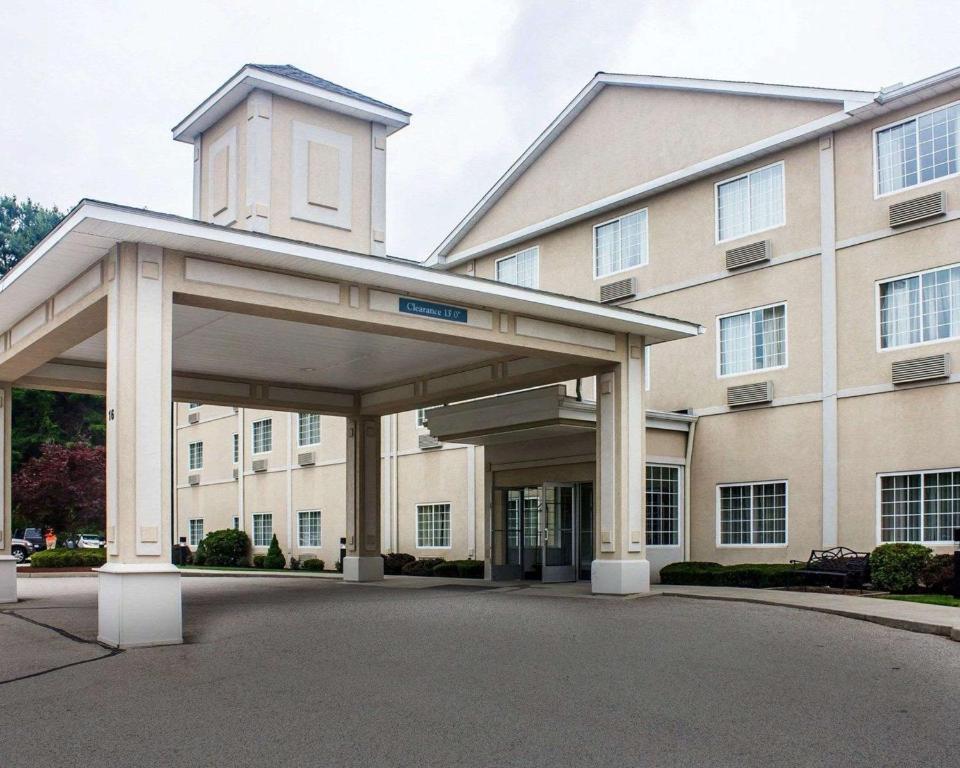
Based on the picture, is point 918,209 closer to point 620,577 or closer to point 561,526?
point 620,577

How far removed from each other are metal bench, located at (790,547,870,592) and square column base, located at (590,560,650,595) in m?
3.55

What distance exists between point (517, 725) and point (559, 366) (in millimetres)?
11725

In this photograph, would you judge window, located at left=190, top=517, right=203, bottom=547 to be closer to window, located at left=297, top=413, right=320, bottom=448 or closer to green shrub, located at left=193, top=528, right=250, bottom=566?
green shrub, located at left=193, top=528, right=250, bottom=566

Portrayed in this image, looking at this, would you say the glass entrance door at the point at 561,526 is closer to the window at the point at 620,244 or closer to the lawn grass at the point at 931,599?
the window at the point at 620,244

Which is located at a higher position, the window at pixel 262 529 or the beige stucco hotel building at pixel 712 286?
the beige stucco hotel building at pixel 712 286

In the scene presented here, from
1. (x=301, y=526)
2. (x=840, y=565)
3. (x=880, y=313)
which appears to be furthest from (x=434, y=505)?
(x=880, y=313)

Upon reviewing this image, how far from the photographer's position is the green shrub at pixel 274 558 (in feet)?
116

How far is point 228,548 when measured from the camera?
38031mm

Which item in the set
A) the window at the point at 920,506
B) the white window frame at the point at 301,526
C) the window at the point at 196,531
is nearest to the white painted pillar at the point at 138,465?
the window at the point at 920,506

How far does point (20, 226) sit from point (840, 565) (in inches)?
2139

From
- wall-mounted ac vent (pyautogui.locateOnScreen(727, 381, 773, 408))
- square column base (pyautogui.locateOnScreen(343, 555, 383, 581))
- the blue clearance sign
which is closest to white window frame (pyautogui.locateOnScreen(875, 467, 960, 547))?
wall-mounted ac vent (pyautogui.locateOnScreen(727, 381, 773, 408))

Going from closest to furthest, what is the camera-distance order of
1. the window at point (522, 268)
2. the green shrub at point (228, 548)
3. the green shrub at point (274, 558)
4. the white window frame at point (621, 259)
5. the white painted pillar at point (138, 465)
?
the white painted pillar at point (138, 465) → the white window frame at point (621, 259) → the window at point (522, 268) → the green shrub at point (274, 558) → the green shrub at point (228, 548)

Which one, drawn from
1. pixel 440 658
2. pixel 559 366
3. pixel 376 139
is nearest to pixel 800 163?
pixel 559 366

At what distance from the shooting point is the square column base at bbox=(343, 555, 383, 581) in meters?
24.4
